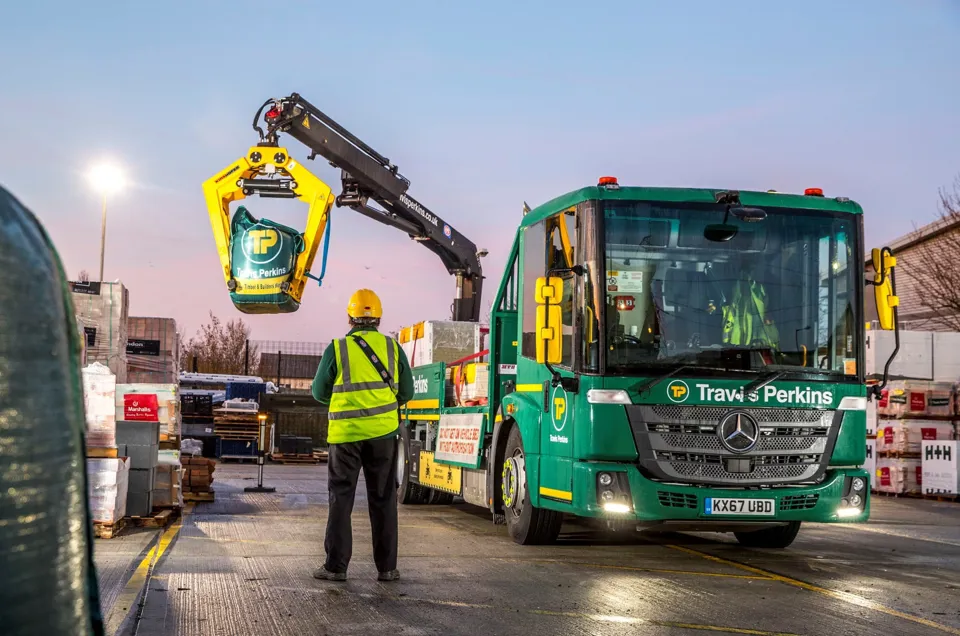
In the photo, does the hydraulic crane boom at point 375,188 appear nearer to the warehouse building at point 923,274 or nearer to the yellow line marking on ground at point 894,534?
the yellow line marking on ground at point 894,534

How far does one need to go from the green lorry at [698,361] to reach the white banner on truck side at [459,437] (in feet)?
4.71

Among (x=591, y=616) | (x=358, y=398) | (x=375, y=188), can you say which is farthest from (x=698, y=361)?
(x=375, y=188)

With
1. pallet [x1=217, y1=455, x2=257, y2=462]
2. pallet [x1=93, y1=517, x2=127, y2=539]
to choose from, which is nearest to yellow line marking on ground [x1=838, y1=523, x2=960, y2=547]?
pallet [x1=93, y1=517, x2=127, y2=539]

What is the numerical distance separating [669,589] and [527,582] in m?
0.98

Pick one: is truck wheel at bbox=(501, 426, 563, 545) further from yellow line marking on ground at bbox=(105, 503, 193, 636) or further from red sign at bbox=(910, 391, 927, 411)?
red sign at bbox=(910, 391, 927, 411)

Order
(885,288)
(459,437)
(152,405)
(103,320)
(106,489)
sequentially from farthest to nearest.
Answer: (103,320), (152,405), (459,437), (106,489), (885,288)

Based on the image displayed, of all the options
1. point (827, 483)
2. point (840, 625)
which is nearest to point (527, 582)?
point (840, 625)

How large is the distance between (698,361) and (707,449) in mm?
723

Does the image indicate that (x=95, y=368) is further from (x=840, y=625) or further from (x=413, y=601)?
(x=840, y=625)

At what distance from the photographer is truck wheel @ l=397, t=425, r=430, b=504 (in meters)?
15.3

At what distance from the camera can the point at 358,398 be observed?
302 inches

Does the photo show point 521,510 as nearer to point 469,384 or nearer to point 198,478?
point 469,384

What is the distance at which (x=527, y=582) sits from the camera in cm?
772

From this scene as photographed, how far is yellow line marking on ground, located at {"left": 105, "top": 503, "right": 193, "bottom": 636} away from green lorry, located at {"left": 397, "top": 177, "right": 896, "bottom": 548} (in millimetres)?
3223
